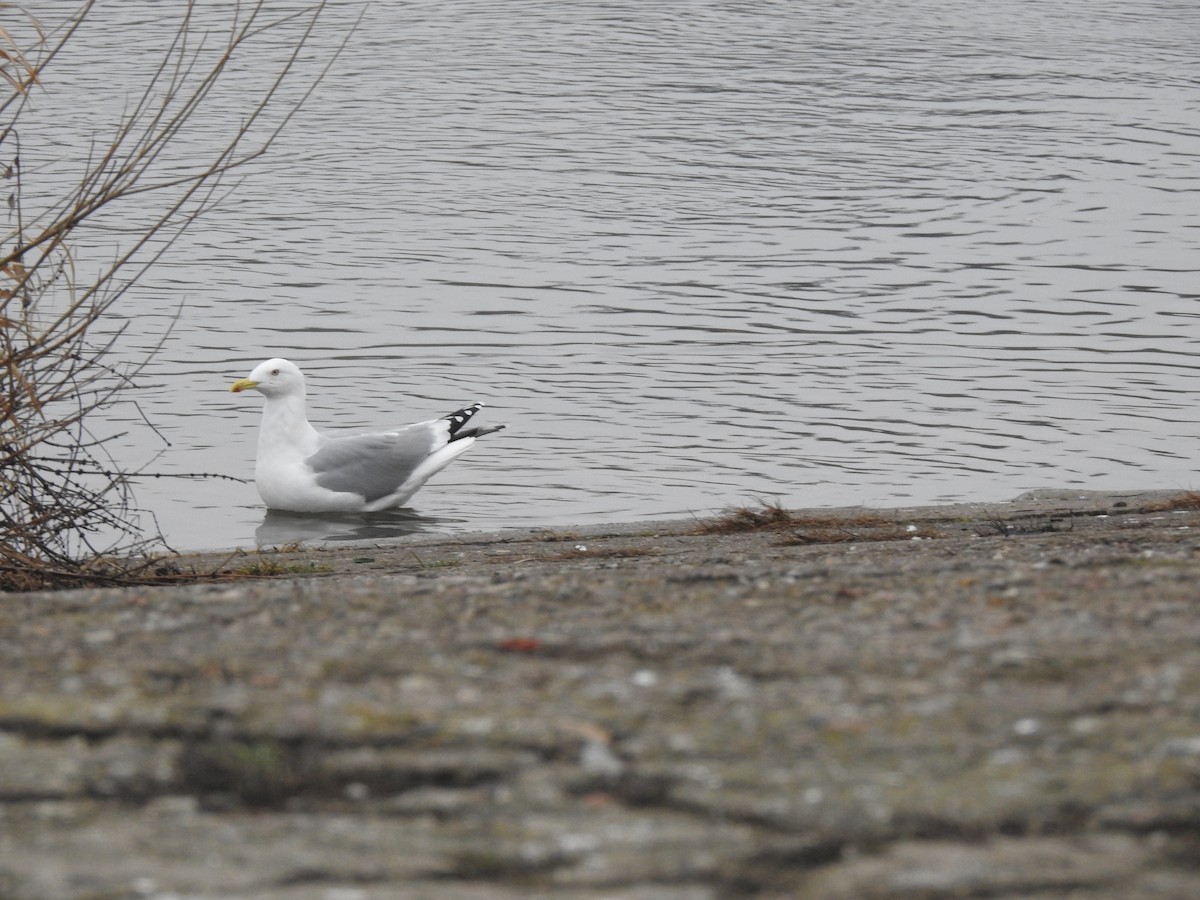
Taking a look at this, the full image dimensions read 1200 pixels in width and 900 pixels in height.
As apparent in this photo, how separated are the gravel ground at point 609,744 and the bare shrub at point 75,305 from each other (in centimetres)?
223

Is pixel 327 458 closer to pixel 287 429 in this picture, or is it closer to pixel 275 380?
pixel 287 429

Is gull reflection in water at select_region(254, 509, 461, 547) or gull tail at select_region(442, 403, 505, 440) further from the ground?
gull tail at select_region(442, 403, 505, 440)

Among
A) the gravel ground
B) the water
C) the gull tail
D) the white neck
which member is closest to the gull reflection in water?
the water

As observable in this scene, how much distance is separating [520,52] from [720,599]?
26187mm

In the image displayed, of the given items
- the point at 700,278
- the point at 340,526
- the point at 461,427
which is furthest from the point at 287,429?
the point at 700,278

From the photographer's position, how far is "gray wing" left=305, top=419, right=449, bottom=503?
1177 centimetres

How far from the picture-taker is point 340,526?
11.8m

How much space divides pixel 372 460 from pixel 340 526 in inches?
19.6

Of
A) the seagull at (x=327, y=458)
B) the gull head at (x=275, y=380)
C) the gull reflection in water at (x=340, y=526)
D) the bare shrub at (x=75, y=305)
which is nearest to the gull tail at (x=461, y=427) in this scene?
the seagull at (x=327, y=458)

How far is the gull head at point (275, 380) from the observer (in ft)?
39.1

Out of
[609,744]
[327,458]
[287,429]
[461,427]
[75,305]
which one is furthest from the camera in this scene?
[461,427]

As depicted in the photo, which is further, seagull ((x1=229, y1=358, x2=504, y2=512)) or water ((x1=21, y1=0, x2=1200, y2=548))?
water ((x1=21, y1=0, x2=1200, y2=548))

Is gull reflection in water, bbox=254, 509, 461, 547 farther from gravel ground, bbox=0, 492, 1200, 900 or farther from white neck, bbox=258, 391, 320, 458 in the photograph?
gravel ground, bbox=0, 492, 1200, 900

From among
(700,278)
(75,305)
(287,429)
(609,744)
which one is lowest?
(287,429)
